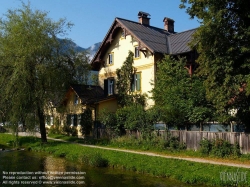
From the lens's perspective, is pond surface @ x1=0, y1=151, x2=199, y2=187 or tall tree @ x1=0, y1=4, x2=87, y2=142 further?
tall tree @ x1=0, y1=4, x2=87, y2=142

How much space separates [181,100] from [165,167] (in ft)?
21.9

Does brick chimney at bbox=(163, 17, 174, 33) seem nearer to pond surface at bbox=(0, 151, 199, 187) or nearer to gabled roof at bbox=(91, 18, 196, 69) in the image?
gabled roof at bbox=(91, 18, 196, 69)

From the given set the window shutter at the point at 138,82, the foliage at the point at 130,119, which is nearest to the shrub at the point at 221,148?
the foliage at the point at 130,119

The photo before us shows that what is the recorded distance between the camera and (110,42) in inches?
1281

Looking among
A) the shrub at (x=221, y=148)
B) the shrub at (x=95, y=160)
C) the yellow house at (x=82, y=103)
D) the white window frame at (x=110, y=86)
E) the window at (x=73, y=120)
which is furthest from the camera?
the window at (x=73, y=120)

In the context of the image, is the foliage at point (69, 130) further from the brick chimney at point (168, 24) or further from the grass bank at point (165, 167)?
the brick chimney at point (168, 24)

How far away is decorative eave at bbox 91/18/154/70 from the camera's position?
28.9 meters

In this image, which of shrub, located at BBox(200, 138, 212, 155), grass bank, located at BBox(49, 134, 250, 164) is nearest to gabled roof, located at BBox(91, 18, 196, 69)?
grass bank, located at BBox(49, 134, 250, 164)

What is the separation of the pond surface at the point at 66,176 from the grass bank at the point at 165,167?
50 centimetres

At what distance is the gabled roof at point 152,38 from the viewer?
2850 centimetres

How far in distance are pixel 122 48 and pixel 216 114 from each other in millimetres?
15354

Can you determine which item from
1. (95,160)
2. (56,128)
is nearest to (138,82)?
(56,128)

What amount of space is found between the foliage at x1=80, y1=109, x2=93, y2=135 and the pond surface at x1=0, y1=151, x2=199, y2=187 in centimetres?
1165

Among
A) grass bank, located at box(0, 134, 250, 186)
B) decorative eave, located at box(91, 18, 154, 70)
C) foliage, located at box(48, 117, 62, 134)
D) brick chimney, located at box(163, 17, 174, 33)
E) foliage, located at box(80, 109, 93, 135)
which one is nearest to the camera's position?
grass bank, located at box(0, 134, 250, 186)
